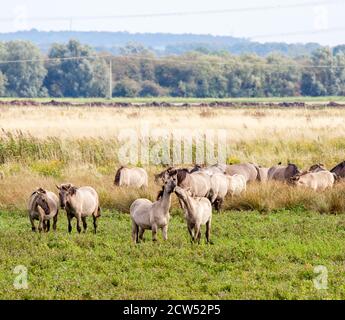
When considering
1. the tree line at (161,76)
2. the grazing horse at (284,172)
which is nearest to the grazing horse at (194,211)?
the grazing horse at (284,172)

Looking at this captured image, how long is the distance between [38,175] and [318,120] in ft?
81.5

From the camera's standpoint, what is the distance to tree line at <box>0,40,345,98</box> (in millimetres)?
113125

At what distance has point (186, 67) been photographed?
120 m

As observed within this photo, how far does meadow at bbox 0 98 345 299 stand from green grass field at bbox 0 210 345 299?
0.02 meters

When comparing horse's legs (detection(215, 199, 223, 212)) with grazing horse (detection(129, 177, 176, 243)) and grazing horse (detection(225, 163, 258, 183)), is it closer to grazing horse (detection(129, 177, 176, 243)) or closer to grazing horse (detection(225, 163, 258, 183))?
grazing horse (detection(225, 163, 258, 183))

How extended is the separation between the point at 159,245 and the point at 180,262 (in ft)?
4.20

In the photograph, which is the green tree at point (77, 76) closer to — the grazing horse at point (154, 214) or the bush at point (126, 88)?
the bush at point (126, 88)

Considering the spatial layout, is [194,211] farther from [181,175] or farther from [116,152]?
[116,152]

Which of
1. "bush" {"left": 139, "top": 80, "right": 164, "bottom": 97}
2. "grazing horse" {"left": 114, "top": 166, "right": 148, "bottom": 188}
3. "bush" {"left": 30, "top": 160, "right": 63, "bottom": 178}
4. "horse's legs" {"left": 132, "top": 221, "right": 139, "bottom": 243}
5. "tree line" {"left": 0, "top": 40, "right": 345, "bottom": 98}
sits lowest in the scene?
"bush" {"left": 139, "top": 80, "right": 164, "bottom": 97}

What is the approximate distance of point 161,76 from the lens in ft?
405

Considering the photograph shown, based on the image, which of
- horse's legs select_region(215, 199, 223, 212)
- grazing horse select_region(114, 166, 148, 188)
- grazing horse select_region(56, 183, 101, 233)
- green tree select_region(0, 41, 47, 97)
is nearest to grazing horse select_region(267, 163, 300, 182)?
horse's legs select_region(215, 199, 223, 212)

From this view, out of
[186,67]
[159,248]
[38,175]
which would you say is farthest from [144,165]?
[186,67]

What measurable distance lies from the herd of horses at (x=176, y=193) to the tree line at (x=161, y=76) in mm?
85643

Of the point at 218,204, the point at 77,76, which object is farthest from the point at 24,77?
the point at 218,204
